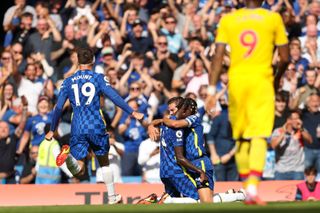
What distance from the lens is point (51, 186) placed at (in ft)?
58.6

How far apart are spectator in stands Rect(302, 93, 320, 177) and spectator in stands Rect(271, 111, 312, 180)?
12 centimetres

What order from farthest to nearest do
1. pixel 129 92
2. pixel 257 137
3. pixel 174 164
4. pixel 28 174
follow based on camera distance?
1. pixel 129 92
2. pixel 28 174
3. pixel 174 164
4. pixel 257 137

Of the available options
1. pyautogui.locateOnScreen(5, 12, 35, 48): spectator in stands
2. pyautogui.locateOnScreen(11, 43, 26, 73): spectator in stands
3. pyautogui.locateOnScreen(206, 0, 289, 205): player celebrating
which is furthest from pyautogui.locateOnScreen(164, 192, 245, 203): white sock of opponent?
pyautogui.locateOnScreen(5, 12, 35, 48): spectator in stands

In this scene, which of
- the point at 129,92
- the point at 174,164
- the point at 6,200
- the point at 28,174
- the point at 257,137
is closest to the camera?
the point at 257,137

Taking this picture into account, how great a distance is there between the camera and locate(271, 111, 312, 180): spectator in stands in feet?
64.2

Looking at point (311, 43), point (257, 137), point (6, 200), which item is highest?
point (311, 43)

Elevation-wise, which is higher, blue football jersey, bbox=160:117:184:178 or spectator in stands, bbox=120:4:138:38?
spectator in stands, bbox=120:4:138:38

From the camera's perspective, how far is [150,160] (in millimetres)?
18812

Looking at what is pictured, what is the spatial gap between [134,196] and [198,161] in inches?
122

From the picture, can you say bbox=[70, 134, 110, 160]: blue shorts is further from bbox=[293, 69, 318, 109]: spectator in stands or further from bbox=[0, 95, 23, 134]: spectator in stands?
bbox=[293, 69, 318, 109]: spectator in stands

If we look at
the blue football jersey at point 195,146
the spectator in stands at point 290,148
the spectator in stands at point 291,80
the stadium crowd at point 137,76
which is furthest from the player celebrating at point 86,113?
the spectator in stands at point 291,80

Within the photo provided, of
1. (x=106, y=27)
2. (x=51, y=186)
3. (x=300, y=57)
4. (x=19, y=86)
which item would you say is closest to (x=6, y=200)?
(x=51, y=186)

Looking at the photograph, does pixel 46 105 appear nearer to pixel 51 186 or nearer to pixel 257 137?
pixel 51 186

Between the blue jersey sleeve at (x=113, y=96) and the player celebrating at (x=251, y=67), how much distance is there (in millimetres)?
3466
